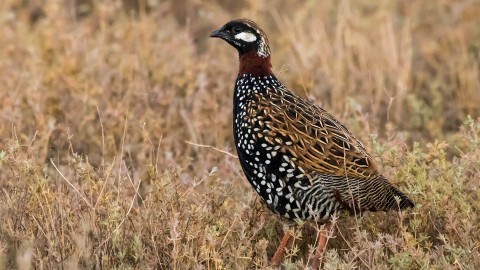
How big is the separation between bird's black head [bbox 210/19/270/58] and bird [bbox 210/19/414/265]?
14.5 inches

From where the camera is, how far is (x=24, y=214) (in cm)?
472

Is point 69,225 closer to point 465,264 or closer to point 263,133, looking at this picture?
point 263,133

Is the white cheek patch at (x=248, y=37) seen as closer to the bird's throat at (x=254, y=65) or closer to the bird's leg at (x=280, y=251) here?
the bird's throat at (x=254, y=65)

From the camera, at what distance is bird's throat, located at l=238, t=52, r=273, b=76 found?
5.34 m

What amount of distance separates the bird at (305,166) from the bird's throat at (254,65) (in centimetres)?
23

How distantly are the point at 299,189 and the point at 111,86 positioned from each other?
2.69 m

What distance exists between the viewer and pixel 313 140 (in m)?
4.94

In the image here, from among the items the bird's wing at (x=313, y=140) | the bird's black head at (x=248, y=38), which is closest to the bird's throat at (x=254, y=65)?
the bird's black head at (x=248, y=38)

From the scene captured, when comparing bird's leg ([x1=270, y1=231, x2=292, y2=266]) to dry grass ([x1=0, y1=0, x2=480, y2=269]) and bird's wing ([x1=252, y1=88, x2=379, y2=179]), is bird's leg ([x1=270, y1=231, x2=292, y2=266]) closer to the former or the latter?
dry grass ([x1=0, y1=0, x2=480, y2=269])

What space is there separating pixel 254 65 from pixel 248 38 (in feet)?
0.55

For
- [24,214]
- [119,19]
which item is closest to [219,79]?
[119,19]

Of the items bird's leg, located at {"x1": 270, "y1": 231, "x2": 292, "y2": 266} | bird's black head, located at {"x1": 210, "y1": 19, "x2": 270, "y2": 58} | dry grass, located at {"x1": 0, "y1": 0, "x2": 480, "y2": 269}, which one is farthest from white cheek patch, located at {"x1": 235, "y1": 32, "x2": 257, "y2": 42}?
bird's leg, located at {"x1": 270, "y1": 231, "x2": 292, "y2": 266}

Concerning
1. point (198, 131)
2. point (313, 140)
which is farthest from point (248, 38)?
point (198, 131)

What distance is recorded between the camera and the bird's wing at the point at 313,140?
4898mm
